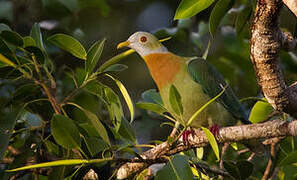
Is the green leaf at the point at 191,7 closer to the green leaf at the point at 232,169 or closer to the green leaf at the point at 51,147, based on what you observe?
the green leaf at the point at 232,169

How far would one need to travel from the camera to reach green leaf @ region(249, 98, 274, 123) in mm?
2100

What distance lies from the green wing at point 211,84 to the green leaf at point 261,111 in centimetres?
38

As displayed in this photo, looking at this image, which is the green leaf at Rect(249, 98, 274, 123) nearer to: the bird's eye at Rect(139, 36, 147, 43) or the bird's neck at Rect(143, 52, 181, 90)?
the bird's neck at Rect(143, 52, 181, 90)

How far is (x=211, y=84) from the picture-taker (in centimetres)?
259

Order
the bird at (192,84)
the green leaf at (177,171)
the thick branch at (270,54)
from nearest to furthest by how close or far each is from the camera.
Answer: the thick branch at (270,54)
the green leaf at (177,171)
the bird at (192,84)

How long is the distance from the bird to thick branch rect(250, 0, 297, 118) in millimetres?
840

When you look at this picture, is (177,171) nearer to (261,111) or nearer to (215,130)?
(215,130)

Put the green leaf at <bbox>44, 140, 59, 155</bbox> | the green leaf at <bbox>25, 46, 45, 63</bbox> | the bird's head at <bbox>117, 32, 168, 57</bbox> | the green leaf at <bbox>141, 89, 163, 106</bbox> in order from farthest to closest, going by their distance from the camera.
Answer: the bird's head at <bbox>117, 32, 168, 57</bbox> → the green leaf at <bbox>141, 89, 163, 106</bbox> → the green leaf at <bbox>44, 140, 59, 155</bbox> → the green leaf at <bbox>25, 46, 45, 63</bbox>

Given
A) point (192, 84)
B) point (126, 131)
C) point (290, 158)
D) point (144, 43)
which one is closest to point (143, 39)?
point (144, 43)

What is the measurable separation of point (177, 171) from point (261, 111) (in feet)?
2.42

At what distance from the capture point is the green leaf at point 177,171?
157 cm

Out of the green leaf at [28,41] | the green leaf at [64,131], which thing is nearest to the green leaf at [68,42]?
the green leaf at [28,41]

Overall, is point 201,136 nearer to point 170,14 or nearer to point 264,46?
point 264,46

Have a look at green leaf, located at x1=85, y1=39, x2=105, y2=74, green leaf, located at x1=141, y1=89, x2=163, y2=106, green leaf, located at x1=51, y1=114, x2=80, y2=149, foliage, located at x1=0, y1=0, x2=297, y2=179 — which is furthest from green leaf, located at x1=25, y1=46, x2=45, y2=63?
green leaf, located at x1=141, y1=89, x2=163, y2=106
